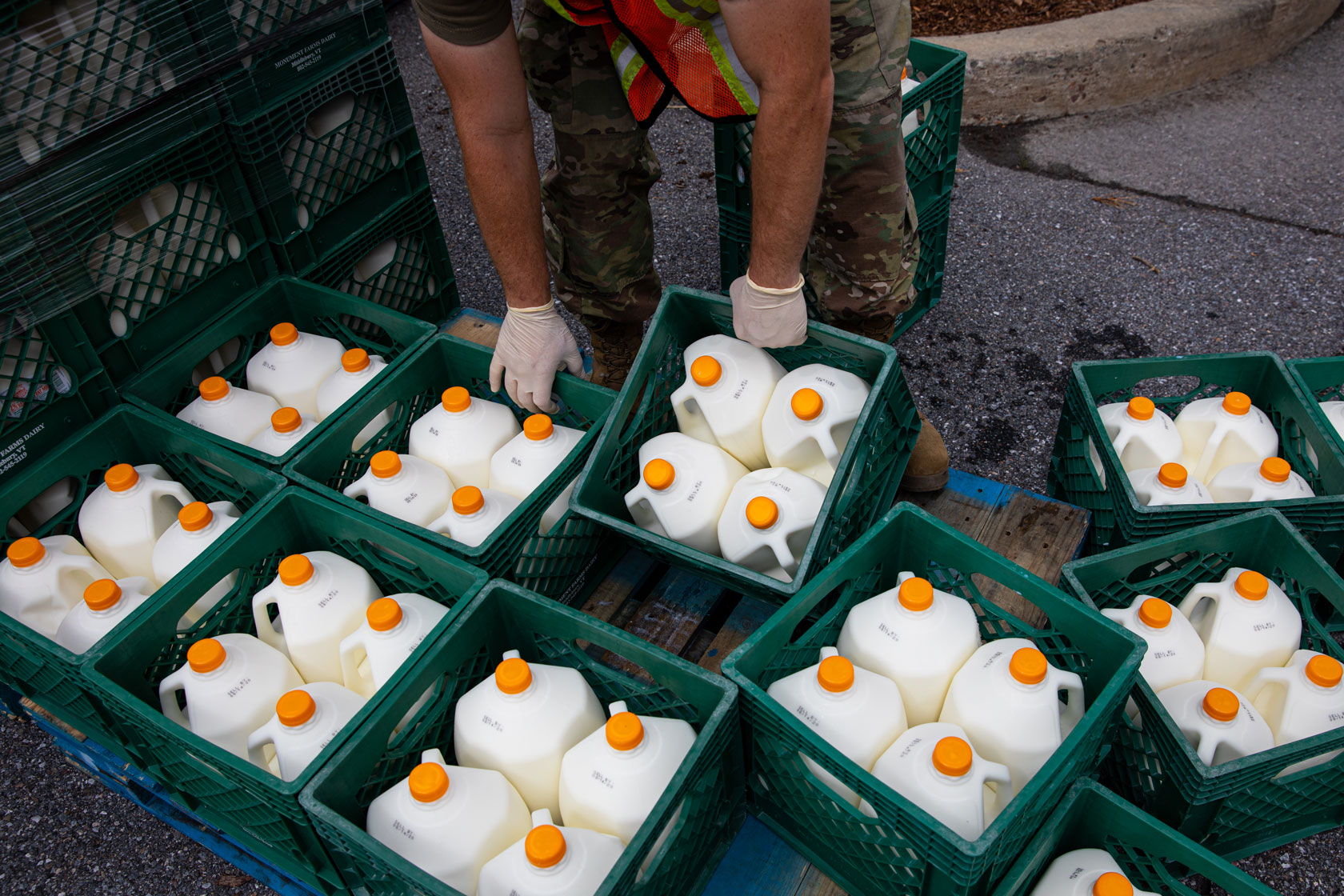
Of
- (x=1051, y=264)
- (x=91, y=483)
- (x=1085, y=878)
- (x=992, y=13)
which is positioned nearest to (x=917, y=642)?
(x=1085, y=878)

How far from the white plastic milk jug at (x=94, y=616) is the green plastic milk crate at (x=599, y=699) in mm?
568

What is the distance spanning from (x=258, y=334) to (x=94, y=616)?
33.6 inches

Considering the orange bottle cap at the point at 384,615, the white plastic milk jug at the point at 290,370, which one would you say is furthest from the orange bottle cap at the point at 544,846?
the white plastic milk jug at the point at 290,370

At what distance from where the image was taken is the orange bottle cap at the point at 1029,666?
1.35 m

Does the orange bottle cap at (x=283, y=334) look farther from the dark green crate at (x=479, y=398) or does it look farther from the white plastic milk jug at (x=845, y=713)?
the white plastic milk jug at (x=845, y=713)

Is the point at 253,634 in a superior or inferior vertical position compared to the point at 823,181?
inferior

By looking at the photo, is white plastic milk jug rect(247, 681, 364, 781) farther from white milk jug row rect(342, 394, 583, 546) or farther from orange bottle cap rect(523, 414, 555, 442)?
orange bottle cap rect(523, 414, 555, 442)

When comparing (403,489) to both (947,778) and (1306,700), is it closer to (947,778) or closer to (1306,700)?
(947,778)

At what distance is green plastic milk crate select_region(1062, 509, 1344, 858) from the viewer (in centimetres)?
141

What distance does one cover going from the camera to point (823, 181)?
204 centimetres

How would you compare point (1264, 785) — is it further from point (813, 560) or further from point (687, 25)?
point (687, 25)

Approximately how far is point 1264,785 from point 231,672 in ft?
5.37

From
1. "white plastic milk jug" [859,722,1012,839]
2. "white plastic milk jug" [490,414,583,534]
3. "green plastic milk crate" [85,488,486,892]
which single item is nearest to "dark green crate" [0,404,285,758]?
"green plastic milk crate" [85,488,486,892]

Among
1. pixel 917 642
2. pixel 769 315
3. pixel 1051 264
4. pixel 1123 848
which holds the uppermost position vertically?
pixel 769 315
